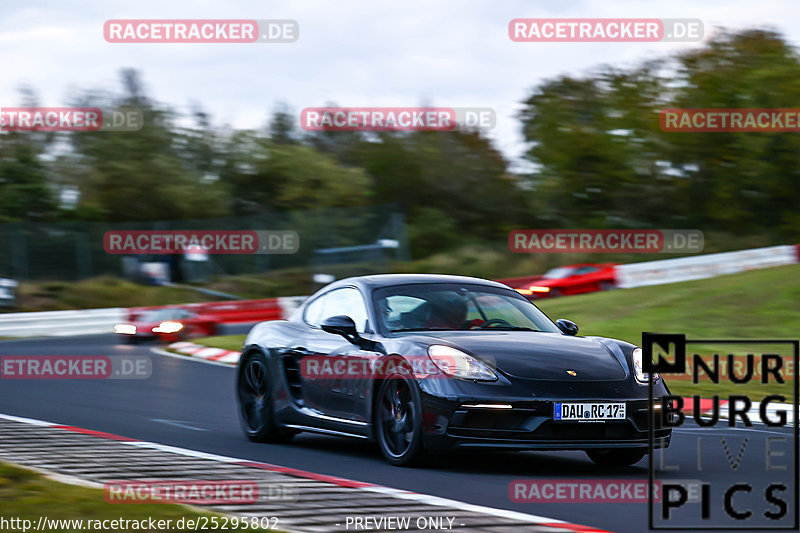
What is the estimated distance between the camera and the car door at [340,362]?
8219 mm

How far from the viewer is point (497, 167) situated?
49156 millimetres

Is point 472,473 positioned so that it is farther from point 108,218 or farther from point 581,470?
point 108,218

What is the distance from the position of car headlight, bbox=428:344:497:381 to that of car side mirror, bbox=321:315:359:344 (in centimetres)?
81


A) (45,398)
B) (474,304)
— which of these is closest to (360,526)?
(474,304)

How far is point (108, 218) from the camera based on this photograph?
141 ft

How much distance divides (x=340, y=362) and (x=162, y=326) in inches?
613

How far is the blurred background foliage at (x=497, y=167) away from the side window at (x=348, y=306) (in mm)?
31730

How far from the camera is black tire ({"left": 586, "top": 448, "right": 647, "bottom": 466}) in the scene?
26.0ft

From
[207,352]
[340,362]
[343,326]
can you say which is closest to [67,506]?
[343,326]

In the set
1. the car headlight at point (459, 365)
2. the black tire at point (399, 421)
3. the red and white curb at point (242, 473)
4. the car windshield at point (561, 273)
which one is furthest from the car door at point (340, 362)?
the car windshield at point (561, 273)

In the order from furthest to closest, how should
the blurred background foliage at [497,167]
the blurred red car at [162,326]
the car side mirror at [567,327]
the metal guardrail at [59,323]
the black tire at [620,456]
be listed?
the blurred background foliage at [497,167], the metal guardrail at [59,323], the blurred red car at [162,326], the car side mirror at [567,327], the black tire at [620,456]

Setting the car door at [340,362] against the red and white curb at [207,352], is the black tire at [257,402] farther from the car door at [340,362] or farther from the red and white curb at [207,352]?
the red and white curb at [207,352]

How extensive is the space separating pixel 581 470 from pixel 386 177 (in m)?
41.8

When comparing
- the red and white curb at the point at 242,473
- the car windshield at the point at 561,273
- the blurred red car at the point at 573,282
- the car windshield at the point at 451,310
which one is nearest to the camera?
the red and white curb at the point at 242,473
